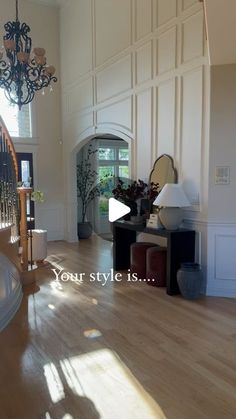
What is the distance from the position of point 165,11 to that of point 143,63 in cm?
81

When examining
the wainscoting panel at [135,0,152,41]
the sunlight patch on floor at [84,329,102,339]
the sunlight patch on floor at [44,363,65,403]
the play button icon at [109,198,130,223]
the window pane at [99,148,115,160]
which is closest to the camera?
the sunlight patch on floor at [44,363,65,403]

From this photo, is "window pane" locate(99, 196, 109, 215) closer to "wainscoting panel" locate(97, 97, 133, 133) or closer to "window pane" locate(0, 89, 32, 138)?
"window pane" locate(0, 89, 32, 138)

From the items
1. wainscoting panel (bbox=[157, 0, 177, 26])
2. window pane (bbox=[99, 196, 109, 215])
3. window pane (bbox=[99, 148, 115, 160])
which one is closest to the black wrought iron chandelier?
wainscoting panel (bbox=[157, 0, 177, 26])

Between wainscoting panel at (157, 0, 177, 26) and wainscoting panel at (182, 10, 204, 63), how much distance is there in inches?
13.7

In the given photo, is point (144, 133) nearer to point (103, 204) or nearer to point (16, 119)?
point (16, 119)

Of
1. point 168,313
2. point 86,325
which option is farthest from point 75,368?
point 168,313

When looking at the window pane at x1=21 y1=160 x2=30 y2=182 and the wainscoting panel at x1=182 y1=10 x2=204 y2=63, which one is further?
the window pane at x1=21 y1=160 x2=30 y2=182

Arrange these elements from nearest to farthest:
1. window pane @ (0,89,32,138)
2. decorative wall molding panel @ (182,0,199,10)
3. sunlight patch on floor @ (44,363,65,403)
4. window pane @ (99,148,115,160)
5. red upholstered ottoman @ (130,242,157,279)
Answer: sunlight patch on floor @ (44,363,65,403)
decorative wall molding panel @ (182,0,199,10)
red upholstered ottoman @ (130,242,157,279)
window pane @ (0,89,32,138)
window pane @ (99,148,115,160)

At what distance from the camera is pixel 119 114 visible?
20.5 ft

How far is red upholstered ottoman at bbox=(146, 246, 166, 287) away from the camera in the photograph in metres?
4.74

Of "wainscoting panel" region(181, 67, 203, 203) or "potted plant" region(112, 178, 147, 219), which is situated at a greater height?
"wainscoting panel" region(181, 67, 203, 203)

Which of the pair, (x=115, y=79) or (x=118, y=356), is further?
(x=115, y=79)

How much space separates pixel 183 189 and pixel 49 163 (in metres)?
4.61

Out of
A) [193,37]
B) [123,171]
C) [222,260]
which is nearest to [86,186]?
[123,171]
